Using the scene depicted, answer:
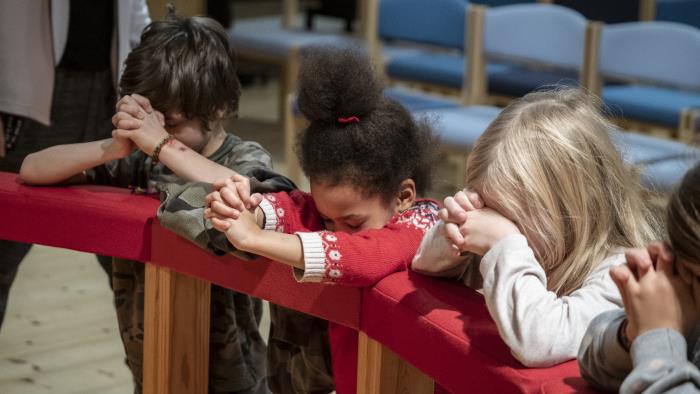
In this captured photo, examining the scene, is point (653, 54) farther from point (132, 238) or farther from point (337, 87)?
point (132, 238)

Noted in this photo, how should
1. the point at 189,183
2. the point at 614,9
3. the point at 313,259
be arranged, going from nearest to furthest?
the point at 313,259 < the point at 189,183 < the point at 614,9

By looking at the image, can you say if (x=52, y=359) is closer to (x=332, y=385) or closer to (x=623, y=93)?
(x=332, y=385)

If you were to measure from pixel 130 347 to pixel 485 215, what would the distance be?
36.0 inches

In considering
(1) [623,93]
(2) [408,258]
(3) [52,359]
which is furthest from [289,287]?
(1) [623,93]

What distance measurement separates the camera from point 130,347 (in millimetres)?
2012

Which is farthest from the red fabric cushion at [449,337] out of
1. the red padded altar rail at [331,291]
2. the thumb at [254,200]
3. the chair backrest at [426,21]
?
the chair backrest at [426,21]

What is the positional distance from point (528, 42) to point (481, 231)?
3.39 meters

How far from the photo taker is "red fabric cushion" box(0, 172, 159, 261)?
174 cm

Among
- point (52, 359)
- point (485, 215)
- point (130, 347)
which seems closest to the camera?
point (485, 215)

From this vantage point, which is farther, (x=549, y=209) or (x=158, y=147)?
(x=158, y=147)

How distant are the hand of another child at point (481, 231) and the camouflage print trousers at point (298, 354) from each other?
53 centimetres

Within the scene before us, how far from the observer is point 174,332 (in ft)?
5.74

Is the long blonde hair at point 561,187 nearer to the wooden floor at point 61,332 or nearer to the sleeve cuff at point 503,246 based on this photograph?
the sleeve cuff at point 503,246

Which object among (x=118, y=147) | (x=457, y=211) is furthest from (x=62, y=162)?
(x=457, y=211)
